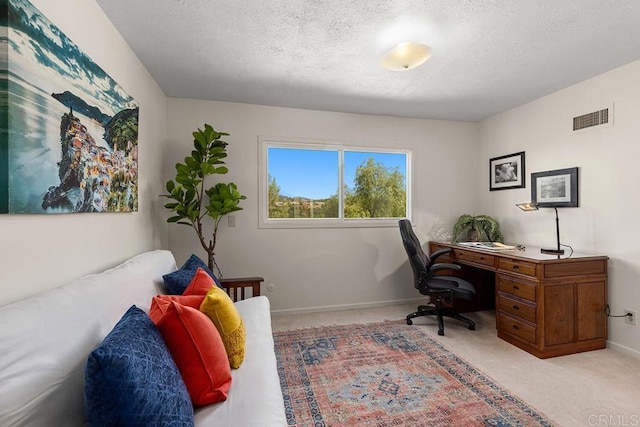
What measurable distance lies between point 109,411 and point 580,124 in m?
3.88

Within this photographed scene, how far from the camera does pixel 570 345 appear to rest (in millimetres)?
2494

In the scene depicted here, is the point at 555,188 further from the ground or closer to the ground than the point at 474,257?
further from the ground

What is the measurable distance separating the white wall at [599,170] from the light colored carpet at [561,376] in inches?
19.0

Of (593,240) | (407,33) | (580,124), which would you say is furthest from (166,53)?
(593,240)

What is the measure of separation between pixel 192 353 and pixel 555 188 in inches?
140

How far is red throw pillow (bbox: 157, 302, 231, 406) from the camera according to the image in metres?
1.14

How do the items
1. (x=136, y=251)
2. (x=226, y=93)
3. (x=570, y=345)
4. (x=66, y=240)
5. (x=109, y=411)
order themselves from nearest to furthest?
(x=109, y=411)
(x=66, y=240)
(x=136, y=251)
(x=570, y=345)
(x=226, y=93)

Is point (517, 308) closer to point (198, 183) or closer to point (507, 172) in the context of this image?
point (507, 172)

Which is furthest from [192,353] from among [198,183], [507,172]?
[507,172]

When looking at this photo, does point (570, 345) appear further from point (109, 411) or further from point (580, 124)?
point (109, 411)

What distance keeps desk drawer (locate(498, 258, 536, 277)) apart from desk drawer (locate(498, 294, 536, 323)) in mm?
263

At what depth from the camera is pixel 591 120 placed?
275 centimetres

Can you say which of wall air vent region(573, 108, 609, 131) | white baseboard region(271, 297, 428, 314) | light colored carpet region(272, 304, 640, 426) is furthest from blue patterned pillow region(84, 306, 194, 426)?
wall air vent region(573, 108, 609, 131)

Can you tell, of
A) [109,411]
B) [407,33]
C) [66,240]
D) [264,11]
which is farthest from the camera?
[407,33]
